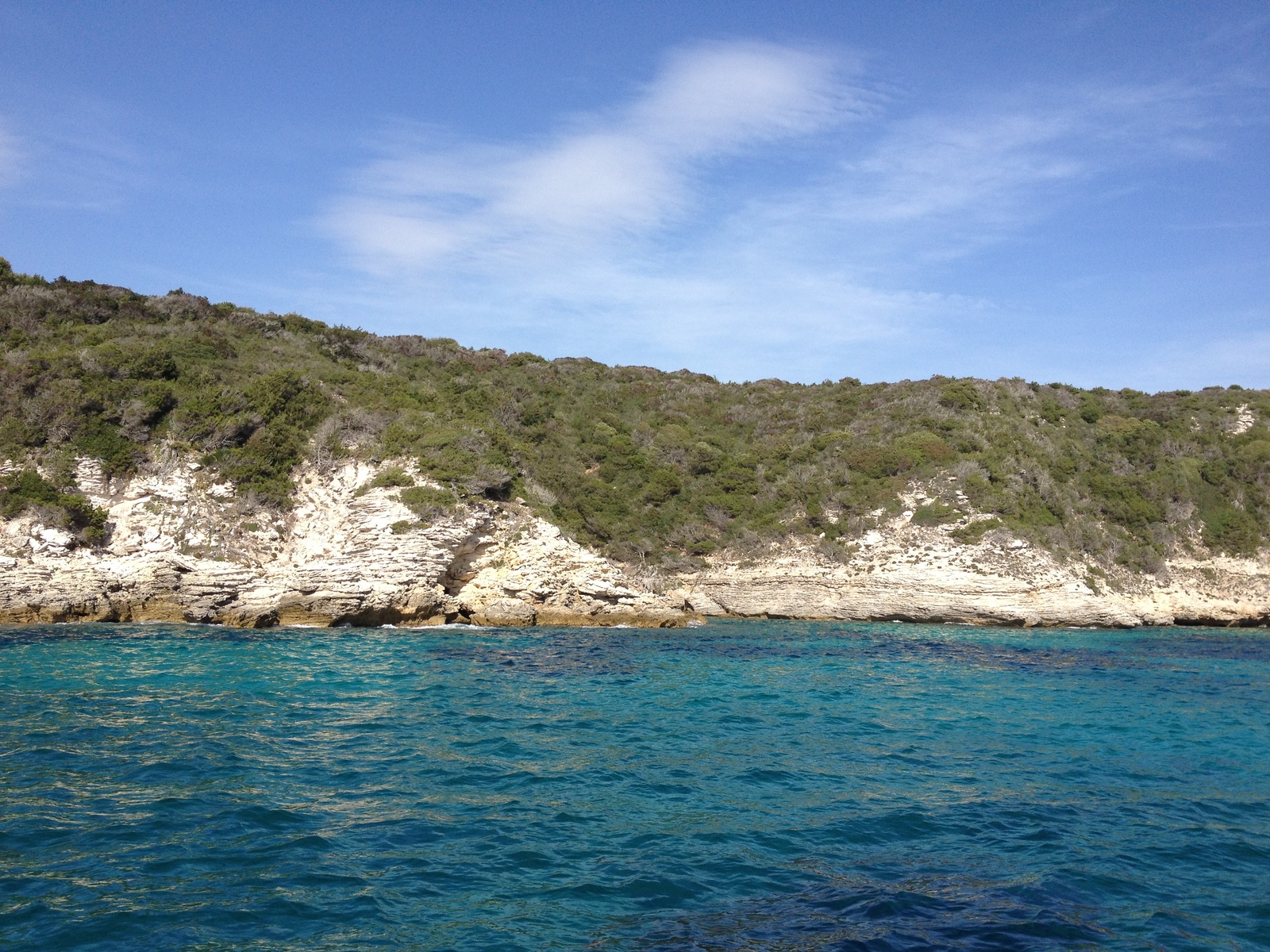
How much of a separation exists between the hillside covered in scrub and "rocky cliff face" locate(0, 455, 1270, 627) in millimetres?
1075

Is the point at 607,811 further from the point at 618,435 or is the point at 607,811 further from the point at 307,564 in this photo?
the point at 618,435

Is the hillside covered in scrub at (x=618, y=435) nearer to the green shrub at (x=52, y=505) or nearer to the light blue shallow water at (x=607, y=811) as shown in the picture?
the green shrub at (x=52, y=505)

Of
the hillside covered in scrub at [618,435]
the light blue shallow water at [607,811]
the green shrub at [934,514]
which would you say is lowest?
the light blue shallow water at [607,811]

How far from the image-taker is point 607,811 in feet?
29.5

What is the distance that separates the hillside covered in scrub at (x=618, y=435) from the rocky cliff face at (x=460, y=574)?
42.3 inches

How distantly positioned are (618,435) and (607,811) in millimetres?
40077

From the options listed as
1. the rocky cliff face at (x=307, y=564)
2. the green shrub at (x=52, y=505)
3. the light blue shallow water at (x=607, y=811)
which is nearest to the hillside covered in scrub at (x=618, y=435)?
the green shrub at (x=52, y=505)

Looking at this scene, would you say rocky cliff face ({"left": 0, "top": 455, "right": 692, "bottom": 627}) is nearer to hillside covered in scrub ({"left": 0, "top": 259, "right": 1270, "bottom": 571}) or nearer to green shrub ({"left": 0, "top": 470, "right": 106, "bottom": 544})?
green shrub ({"left": 0, "top": 470, "right": 106, "bottom": 544})

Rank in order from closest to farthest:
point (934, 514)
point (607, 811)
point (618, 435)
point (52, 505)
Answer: point (607, 811) < point (52, 505) < point (934, 514) < point (618, 435)

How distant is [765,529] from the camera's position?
40812 mm

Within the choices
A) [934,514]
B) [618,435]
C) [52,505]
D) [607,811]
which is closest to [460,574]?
[52,505]

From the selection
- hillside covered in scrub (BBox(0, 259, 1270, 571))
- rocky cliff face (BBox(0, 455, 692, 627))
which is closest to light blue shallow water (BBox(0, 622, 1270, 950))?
rocky cliff face (BBox(0, 455, 692, 627))

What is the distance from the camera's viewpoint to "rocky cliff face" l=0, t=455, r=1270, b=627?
25.8 m

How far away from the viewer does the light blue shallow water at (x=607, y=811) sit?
6238 mm
